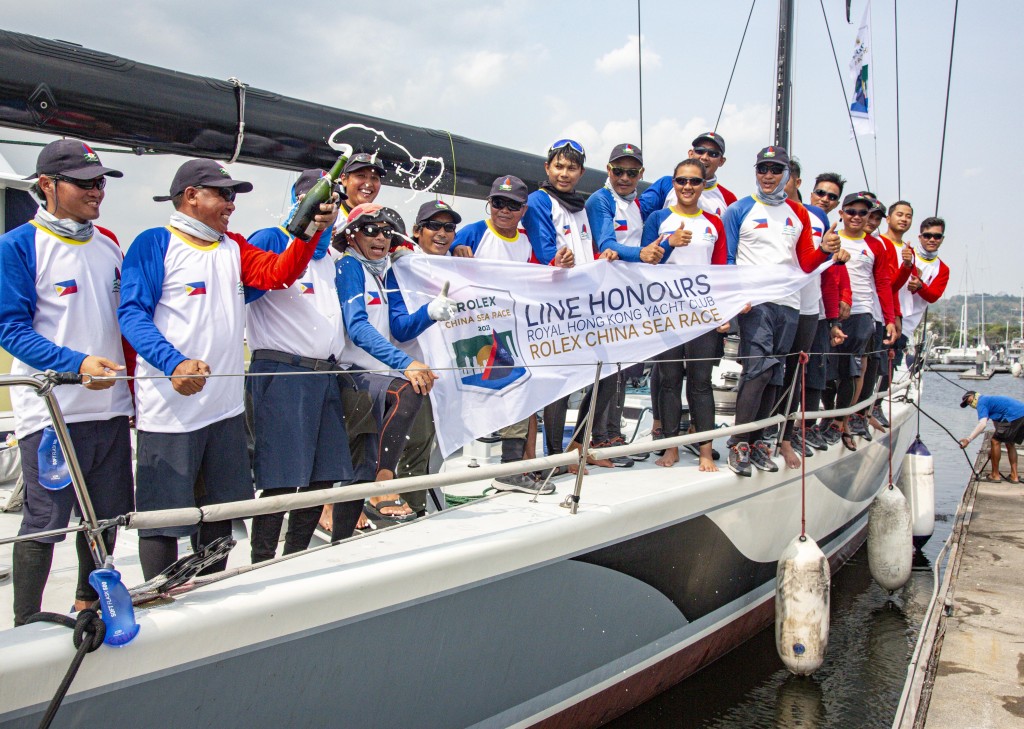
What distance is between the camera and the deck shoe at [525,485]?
11.4ft

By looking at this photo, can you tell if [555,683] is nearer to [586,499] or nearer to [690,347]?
[586,499]

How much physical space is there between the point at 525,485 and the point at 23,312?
6.75ft

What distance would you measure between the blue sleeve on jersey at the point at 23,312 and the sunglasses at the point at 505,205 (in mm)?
2095

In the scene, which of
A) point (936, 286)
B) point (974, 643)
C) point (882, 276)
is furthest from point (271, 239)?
point (936, 286)

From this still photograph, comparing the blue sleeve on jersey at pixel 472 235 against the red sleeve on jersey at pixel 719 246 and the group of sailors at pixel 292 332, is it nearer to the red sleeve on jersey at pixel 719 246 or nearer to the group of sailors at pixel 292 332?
the group of sailors at pixel 292 332

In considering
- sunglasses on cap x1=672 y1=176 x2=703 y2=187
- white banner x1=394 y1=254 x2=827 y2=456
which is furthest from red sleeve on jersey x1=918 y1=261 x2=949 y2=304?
sunglasses on cap x1=672 y1=176 x2=703 y2=187

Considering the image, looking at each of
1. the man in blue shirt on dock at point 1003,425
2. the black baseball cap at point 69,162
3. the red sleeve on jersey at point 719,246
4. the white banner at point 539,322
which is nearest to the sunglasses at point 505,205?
the white banner at point 539,322

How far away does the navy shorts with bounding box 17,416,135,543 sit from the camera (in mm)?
2439

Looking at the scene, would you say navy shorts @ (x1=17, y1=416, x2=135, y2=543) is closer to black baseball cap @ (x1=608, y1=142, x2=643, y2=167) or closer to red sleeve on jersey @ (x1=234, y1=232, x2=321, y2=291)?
red sleeve on jersey @ (x1=234, y1=232, x2=321, y2=291)

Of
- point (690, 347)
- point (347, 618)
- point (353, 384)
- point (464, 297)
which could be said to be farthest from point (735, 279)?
point (347, 618)

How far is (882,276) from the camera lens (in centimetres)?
600

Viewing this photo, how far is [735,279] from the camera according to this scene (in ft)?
14.5

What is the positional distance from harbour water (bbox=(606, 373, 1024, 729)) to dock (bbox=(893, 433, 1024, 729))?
40cm

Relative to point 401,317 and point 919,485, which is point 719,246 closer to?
point 401,317
